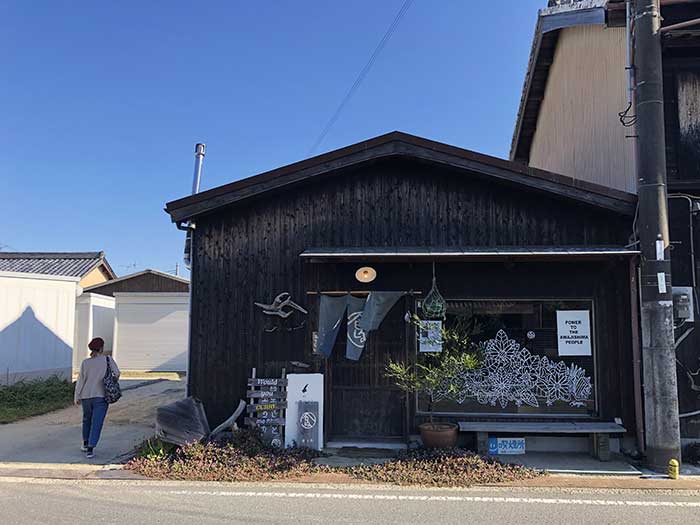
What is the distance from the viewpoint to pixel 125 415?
10.9 meters

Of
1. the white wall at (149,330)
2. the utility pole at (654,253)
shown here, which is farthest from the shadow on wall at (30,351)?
the utility pole at (654,253)

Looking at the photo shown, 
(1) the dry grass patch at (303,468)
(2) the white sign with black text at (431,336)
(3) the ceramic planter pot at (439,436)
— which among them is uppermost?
(2) the white sign with black text at (431,336)

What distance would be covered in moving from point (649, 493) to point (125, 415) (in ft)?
30.1

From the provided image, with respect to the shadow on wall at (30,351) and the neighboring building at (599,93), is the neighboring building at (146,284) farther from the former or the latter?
the neighboring building at (599,93)

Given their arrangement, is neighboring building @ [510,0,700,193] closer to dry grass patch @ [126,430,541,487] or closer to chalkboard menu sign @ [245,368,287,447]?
dry grass patch @ [126,430,541,487]

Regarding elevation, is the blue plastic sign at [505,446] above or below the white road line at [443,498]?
above

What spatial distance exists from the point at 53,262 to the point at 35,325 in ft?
27.2

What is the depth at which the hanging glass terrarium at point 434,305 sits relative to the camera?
8.13 meters

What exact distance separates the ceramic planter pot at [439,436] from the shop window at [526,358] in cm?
84

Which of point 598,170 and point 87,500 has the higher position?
point 598,170

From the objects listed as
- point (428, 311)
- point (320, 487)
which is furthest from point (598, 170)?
point (320, 487)

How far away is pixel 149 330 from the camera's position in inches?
799

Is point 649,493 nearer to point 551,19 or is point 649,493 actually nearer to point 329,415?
point 329,415

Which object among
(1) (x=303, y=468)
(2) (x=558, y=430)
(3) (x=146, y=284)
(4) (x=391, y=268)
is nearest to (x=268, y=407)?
(1) (x=303, y=468)
